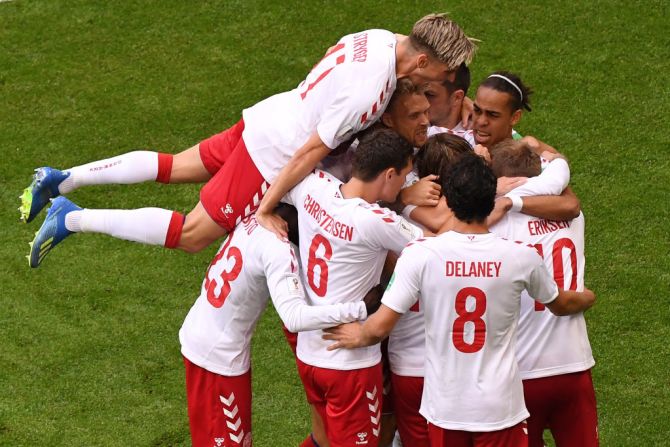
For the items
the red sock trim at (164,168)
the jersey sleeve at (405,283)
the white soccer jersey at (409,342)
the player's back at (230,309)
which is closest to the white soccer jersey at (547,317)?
the white soccer jersey at (409,342)

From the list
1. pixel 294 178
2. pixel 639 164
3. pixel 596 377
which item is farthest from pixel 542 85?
pixel 294 178

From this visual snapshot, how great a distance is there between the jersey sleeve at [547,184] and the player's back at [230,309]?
1.29m

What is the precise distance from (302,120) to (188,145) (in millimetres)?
4077

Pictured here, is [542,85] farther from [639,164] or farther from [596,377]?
[596,377]

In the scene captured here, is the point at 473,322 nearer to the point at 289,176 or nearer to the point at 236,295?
the point at 289,176

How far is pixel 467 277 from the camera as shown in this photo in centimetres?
543

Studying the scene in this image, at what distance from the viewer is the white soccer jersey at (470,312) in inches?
214

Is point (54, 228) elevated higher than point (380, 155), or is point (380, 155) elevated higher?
point (380, 155)

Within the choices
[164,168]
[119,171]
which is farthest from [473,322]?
[119,171]

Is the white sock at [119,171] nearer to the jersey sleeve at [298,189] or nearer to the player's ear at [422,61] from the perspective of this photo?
the jersey sleeve at [298,189]

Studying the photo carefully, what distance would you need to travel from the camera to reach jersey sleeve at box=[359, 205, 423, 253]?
5.75 m

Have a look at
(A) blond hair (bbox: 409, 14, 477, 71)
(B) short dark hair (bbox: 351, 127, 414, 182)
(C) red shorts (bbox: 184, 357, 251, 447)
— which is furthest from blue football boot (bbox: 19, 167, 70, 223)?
(A) blond hair (bbox: 409, 14, 477, 71)

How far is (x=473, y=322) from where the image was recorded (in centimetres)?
550

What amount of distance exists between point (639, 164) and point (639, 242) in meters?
0.88
